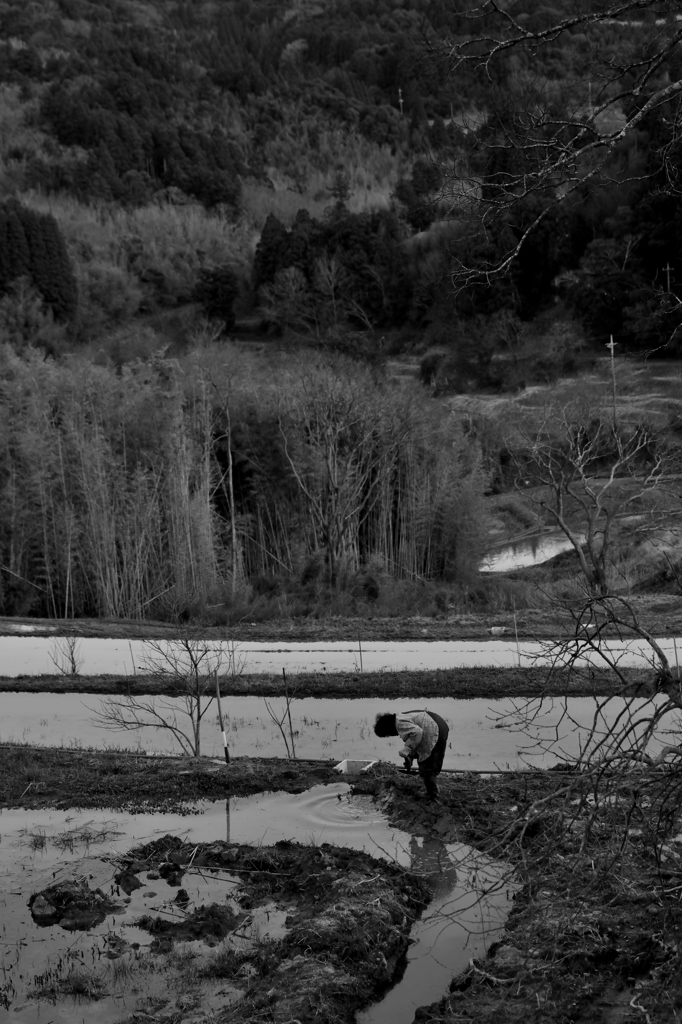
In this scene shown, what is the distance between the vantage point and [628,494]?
28.1 m

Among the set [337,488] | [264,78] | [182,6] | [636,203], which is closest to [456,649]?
[337,488]

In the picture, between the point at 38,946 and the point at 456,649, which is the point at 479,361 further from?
the point at 38,946

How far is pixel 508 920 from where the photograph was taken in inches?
264

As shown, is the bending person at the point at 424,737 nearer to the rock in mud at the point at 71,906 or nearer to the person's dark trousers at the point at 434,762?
the person's dark trousers at the point at 434,762

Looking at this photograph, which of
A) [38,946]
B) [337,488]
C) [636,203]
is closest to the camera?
[38,946]

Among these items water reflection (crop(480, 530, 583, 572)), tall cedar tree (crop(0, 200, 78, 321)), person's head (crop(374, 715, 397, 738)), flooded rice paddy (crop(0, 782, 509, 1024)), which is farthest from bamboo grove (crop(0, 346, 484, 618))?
tall cedar tree (crop(0, 200, 78, 321))

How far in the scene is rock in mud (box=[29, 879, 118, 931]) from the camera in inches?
277

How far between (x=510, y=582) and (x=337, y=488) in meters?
4.92

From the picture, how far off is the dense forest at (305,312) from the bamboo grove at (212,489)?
89mm

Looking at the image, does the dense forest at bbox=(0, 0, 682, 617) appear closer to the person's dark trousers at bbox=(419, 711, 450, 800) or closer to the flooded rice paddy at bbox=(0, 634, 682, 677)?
the person's dark trousers at bbox=(419, 711, 450, 800)

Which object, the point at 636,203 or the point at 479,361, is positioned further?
the point at 479,361

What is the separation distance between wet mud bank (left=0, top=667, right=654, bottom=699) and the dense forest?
4804 mm

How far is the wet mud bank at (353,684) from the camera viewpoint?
13.2 m

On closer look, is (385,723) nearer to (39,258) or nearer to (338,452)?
(338,452)
